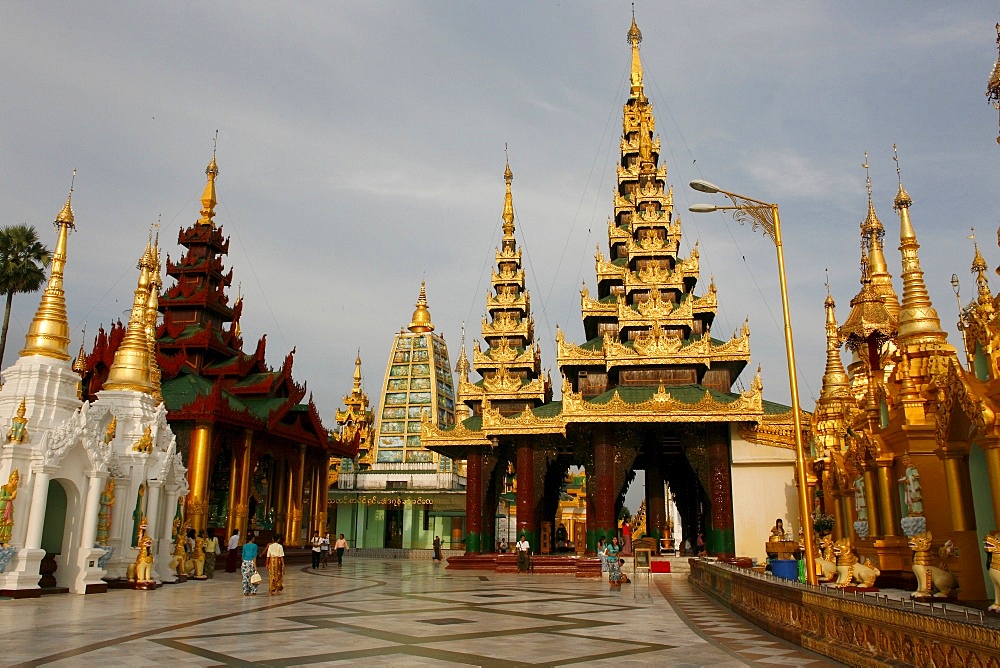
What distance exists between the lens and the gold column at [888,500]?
14.9 metres

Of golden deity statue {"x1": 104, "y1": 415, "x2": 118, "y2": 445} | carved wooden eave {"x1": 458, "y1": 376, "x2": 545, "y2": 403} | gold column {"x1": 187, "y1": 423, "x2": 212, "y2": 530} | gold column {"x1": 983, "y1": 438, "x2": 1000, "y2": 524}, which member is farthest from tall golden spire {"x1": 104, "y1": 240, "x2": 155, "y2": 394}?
gold column {"x1": 983, "y1": 438, "x2": 1000, "y2": 524}

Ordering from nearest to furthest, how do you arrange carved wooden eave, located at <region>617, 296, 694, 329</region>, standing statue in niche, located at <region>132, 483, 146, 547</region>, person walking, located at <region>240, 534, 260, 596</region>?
1. person walking, located at <region>240, 534, 260, 596</region>
2. standing statue in niche, located at <region>132, 483, 146, 547</region>
3. carved wooden eave, located at <region>617, 296, 694, 329</region>

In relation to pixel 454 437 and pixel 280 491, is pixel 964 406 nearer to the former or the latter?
pixel 454 437

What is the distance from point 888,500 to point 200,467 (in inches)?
941

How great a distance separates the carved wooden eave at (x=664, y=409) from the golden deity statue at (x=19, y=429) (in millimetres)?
16506

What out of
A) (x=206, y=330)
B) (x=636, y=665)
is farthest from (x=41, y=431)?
(x=206, y=330)

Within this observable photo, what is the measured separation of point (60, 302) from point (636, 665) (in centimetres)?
1593

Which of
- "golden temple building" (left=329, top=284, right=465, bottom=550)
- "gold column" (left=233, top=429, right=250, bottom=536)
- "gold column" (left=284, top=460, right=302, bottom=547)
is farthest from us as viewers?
"golden temple building" (left=329, top=284, right=465, bottom=550)

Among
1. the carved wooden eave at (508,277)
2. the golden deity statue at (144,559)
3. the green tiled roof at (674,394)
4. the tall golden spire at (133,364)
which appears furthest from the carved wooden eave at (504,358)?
the golden deity statue at (144,559)

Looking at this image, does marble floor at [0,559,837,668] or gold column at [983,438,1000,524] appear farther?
gold column at [983,438,1000,524]

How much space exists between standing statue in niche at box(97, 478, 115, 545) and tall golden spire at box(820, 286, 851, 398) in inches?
729

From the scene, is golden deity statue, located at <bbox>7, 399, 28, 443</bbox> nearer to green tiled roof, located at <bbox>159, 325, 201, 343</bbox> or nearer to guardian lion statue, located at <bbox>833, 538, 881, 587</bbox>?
guardian lion statue, located at <bbox>833, 538, 881, 587</bbox>

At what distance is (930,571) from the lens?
453 inches

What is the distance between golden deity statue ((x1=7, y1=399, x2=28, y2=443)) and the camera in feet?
51.2
